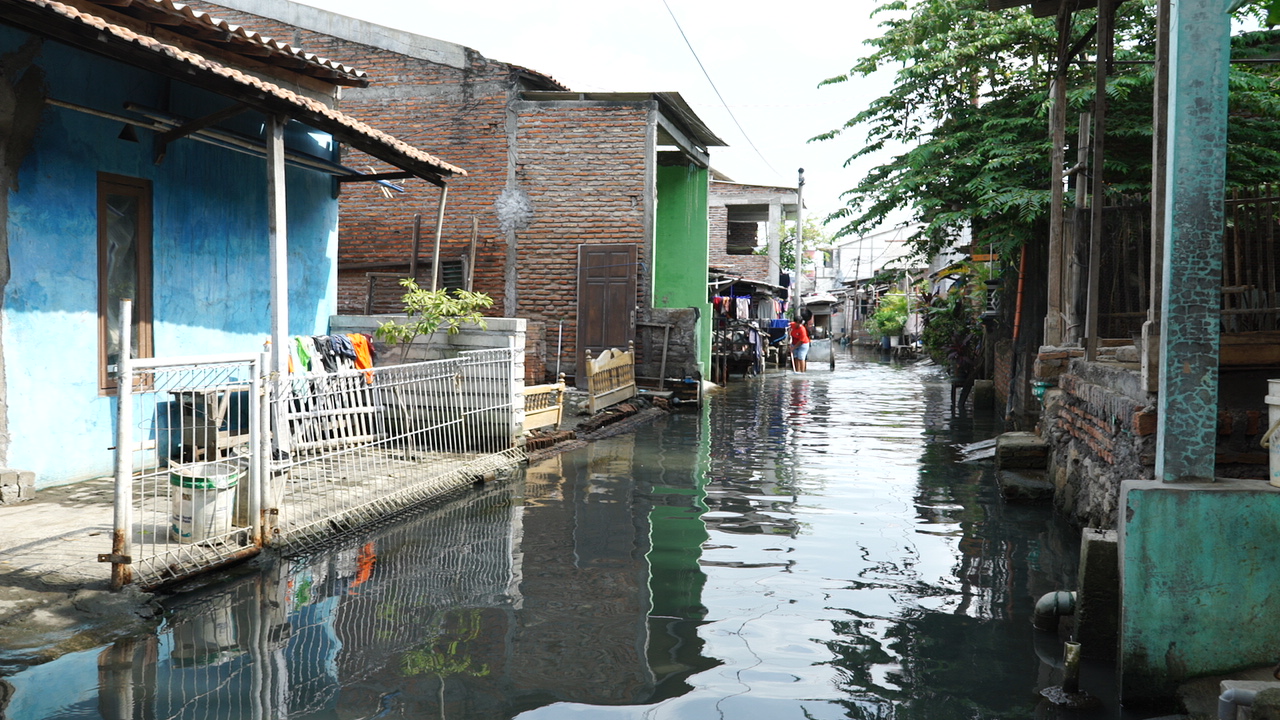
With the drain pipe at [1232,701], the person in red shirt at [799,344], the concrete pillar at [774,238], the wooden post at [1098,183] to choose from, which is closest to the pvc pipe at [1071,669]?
the drain pipe at [1232,701]

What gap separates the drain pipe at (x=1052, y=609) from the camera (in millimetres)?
4801

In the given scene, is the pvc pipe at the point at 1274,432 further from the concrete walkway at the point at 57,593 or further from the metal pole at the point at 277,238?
the metal pole at the point at 277,238

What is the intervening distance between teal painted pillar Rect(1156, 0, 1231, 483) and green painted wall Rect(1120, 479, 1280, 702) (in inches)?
7.5

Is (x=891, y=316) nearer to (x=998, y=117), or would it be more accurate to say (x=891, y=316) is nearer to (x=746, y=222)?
(x=746, y=222)

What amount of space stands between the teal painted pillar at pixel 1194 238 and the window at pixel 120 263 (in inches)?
294

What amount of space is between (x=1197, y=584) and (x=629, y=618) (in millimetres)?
2681

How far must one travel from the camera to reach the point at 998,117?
1320 centimetres

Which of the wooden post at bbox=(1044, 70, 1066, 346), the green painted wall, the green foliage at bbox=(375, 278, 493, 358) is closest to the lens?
the green painted wall

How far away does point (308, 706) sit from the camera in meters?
3.79

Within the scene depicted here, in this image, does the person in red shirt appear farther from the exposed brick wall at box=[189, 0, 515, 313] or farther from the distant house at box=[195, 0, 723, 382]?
the exposed brick wall at box=[189, 0, 515, 313]

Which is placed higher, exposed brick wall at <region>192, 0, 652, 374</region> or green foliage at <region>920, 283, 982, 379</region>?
exposed brick wall at <region>192, 0, 652, 374</region>

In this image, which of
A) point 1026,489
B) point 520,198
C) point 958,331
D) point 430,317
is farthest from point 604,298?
point 1026,489

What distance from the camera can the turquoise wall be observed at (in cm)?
698

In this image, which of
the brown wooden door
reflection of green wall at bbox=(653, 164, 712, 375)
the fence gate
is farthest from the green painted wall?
reflection of green wall at bbox=(653, 164, 712, 375)
